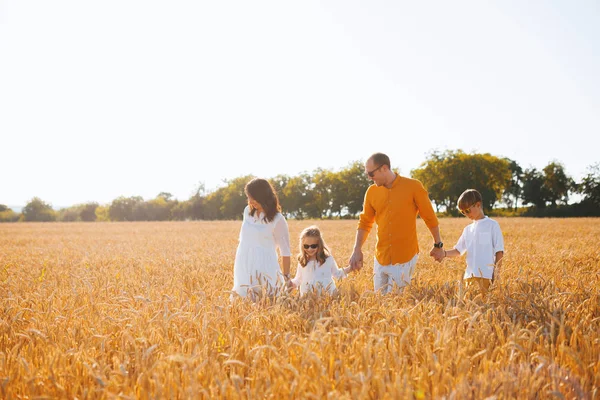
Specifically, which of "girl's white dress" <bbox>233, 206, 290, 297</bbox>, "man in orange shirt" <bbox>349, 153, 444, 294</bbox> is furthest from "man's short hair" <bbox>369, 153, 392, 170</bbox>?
"girl's white dress" <bbox>233, 206, 290, 297</bbox>

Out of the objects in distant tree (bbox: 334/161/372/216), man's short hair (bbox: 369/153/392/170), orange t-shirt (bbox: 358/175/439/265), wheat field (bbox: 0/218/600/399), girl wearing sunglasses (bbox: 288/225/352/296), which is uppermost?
distant tree (bbox: 334/161/372/216)

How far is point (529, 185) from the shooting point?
9344 cm

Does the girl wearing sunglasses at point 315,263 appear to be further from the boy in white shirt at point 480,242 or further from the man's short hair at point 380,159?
the boy in white shirt at point 480,242

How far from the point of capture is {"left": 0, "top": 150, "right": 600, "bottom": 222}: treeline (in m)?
72.4

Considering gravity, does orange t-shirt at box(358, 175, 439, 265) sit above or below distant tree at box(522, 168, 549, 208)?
below

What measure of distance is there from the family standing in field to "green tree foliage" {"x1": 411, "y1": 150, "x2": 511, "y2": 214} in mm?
67725

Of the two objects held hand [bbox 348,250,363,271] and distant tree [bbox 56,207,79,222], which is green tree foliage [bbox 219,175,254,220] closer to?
distant tree [bbox 56,207,79,222]

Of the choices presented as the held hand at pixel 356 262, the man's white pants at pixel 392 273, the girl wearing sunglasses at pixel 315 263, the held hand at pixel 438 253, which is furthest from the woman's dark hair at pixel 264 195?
the held hand at pixel 438 253

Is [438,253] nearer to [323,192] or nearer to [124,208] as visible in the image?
[323,192]

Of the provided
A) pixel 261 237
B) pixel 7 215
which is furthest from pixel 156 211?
pixel 261 237

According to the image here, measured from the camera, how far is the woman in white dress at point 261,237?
5508mm

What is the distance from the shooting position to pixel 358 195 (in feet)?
277

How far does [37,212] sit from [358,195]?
89.7 m

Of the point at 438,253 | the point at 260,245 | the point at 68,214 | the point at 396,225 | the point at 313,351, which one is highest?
the point at 68,214
